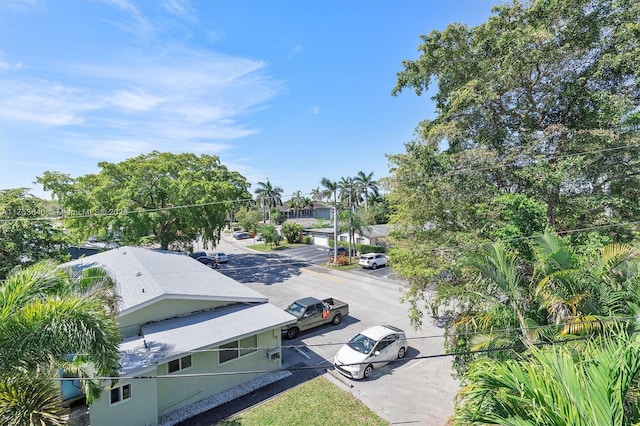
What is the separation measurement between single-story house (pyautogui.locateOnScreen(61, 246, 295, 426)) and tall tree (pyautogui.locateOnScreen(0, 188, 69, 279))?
377 centimetres

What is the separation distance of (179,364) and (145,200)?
56.7 ft

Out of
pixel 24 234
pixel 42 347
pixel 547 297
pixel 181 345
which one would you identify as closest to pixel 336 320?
pixel 181 345

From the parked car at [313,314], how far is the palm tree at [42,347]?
30.1 ft

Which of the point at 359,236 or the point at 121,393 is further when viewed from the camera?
the point at 359,236

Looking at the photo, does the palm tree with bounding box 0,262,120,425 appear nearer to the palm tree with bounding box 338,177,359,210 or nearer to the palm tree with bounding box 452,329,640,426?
the palm tree with bounding box 452,329,640,426

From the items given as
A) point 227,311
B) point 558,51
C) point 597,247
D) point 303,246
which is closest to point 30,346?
point 227,311

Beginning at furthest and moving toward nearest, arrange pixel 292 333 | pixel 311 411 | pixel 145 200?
pixel 145 200
pixel 292 333
pixel 311 411

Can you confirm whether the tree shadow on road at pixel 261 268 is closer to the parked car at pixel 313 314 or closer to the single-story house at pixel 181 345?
the parked car at pixel 313 314

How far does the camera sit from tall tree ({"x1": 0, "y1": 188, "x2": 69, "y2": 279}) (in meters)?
12.5

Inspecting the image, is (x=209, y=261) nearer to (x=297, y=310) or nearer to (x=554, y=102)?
(x=297, y=310)

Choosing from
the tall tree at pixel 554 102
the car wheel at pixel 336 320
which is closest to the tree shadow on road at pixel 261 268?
the car wheel at pixel 336 320

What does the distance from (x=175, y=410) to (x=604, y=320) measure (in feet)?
37.0

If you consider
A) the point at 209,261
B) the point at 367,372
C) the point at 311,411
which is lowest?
the point at 311,411

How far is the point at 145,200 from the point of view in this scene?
23.2m
